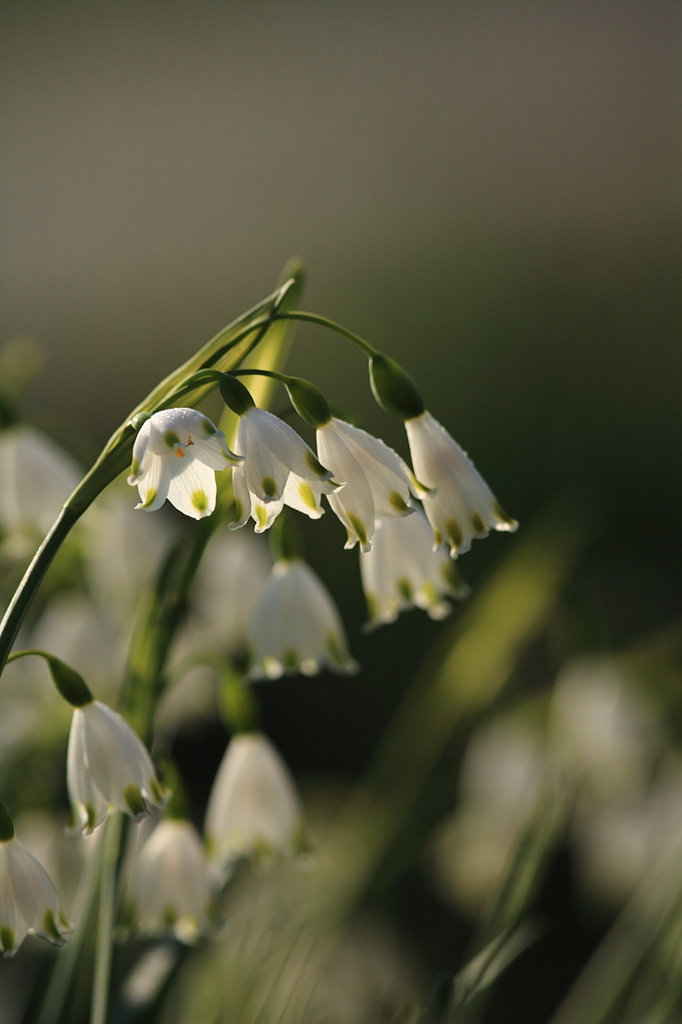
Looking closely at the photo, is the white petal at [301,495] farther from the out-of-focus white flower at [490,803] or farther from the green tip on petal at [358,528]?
the out-of-focus white flower at [490,803]

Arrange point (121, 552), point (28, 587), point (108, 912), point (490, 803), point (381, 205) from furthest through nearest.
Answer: point (381, 205)
point (490, 803)
point (121, 552)
point (108, 912)
point (28, 587)

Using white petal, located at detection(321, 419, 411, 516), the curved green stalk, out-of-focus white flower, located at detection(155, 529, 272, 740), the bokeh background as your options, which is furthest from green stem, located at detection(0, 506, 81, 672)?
the bokeh background

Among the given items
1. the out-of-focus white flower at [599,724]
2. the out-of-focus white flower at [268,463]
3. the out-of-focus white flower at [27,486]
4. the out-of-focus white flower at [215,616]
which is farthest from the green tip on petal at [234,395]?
the out-of-focus white flower at [599,724]

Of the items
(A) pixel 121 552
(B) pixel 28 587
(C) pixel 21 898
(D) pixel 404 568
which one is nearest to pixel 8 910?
(C) pixel 21 898

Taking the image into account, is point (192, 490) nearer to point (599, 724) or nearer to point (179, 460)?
point (179, 460)

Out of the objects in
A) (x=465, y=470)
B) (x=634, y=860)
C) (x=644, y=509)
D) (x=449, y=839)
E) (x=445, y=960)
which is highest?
(x=465, y=470)

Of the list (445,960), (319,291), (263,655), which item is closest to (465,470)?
(263,655)

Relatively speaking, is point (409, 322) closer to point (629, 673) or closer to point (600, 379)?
point (600, 379)
